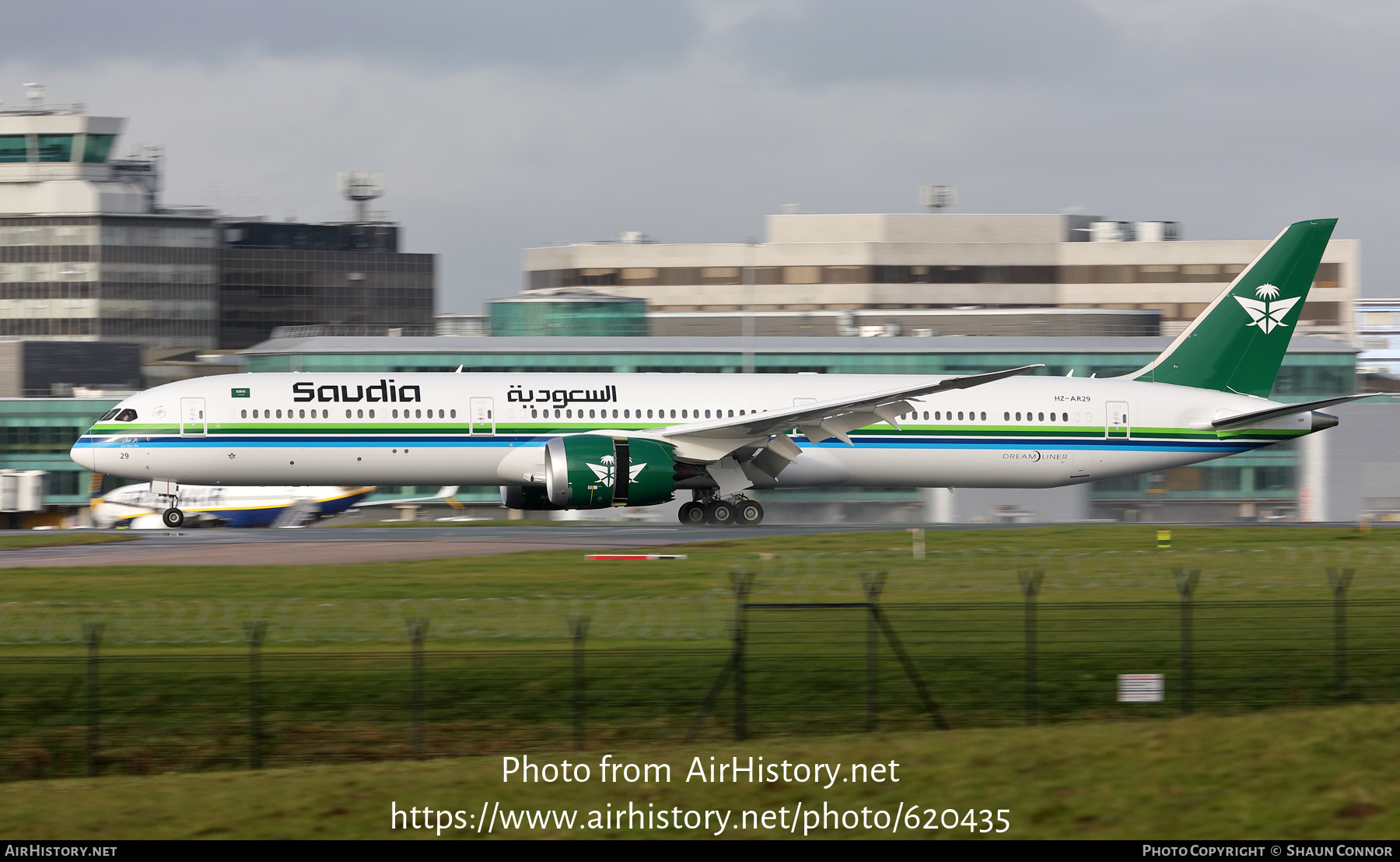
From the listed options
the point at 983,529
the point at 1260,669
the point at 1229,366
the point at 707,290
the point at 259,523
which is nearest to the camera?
Answer: the point at 1260,669

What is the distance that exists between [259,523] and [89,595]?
129 ft

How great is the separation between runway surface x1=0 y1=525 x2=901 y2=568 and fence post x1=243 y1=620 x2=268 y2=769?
13437 millimetres

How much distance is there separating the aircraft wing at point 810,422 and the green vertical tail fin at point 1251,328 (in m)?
8.29

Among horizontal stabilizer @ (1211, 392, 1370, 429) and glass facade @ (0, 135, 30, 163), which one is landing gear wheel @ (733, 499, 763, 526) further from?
glass facade @ (0, 135, 30, 163)

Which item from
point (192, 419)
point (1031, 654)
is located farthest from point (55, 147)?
point (1031, 654)

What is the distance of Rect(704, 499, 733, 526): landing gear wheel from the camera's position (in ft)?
143

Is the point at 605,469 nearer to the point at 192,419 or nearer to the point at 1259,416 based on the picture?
the point at 192,419

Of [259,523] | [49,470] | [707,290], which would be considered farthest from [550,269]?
[259,523]

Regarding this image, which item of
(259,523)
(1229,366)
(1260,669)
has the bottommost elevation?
(259,523)

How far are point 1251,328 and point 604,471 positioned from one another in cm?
2110

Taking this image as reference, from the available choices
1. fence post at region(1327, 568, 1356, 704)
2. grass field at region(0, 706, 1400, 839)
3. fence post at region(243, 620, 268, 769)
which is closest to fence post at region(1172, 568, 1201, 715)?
fence post at region(1327, 568, 1356, 704)

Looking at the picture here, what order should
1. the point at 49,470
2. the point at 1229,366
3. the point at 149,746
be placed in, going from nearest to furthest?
the point at 149,746, the point at 1229,366, the point at 49,470
